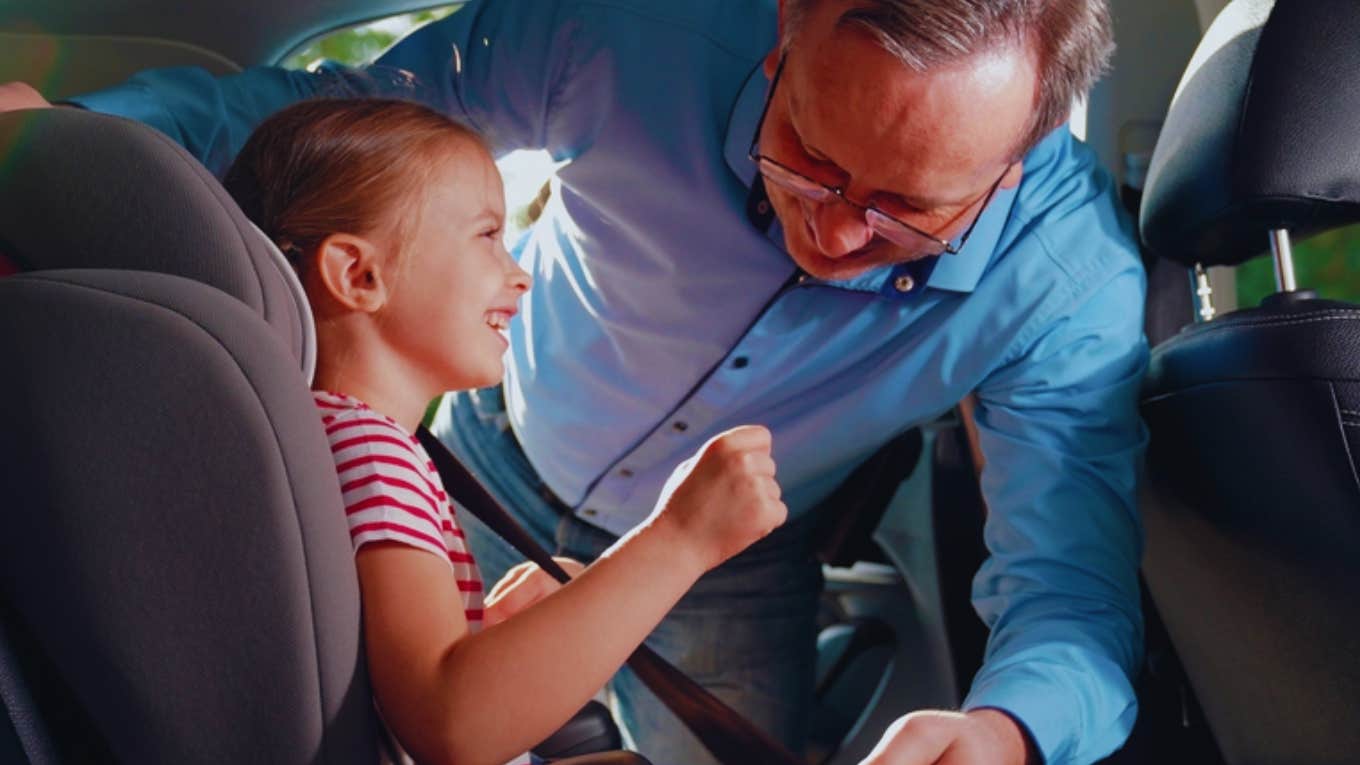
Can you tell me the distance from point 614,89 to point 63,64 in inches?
27.6

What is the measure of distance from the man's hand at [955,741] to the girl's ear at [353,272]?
521 millimetres

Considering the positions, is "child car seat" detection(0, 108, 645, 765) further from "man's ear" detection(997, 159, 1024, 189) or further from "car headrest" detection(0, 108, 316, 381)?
"man's ear" detection(997, 159, 1024, 189)

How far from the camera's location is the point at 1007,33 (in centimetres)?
113

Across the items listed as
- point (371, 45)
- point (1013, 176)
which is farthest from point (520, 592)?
point (371, 45)

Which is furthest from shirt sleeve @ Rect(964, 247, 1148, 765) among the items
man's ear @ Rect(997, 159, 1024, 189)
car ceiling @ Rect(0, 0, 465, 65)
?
Result: car ceiling @ Rect(0, 0, 465, 65)

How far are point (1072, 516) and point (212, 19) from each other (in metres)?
1.18

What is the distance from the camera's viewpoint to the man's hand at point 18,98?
1.04 m

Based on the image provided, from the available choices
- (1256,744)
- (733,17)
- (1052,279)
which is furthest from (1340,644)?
(733,17)

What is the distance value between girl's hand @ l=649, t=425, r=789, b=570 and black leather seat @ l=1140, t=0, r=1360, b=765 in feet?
1.59

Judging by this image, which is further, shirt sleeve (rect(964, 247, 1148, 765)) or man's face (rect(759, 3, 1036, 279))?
shirt sleeve (rect(964, 247, 1148, 765))

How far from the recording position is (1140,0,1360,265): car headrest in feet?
3.93

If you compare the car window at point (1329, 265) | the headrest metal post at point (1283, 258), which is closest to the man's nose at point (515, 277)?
the headrest metal post at point (1283, 258)

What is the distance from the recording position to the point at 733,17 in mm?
1462

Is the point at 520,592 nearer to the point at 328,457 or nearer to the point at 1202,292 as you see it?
the point at 328,457
